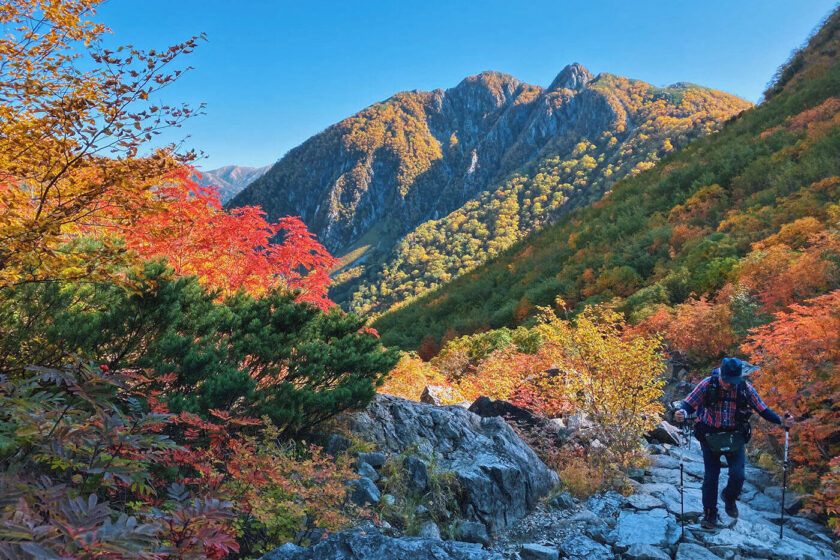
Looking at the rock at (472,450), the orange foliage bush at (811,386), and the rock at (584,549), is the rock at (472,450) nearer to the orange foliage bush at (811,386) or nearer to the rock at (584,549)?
the rock at (584,549)

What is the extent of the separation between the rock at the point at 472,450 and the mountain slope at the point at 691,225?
7.42m

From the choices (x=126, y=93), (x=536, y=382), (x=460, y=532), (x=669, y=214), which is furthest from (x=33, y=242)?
(x=669, y=214)

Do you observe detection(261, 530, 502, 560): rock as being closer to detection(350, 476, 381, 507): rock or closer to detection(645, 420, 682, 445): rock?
detection(350, 476, 381, 507): rock

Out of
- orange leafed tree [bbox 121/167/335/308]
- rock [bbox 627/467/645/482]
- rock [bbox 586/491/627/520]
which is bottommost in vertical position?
rock [bbox 627/467/645/482]

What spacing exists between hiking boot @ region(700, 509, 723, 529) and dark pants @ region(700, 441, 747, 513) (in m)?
0.03

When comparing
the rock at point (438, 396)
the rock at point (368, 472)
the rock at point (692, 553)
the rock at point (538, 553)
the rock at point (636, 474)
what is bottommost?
the rock at point (636, 474)

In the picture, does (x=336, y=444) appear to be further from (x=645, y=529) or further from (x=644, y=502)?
(x=644, y=502)

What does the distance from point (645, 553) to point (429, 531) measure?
67.7 inches

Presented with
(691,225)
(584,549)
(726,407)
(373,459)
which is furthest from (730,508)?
(691,225)

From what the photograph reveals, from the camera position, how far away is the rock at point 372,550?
243 cm

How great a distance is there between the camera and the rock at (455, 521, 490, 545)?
3.72m

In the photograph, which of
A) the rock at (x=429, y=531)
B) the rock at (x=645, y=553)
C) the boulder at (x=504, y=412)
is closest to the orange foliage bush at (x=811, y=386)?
the rock at (x=645, y=553)

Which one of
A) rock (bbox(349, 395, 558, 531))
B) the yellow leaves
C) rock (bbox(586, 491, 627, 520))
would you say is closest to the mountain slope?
the yellow leaves

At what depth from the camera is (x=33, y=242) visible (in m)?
2.80
